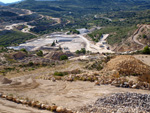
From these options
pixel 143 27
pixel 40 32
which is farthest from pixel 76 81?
pixel 40 32

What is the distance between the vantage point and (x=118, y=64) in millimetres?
18188

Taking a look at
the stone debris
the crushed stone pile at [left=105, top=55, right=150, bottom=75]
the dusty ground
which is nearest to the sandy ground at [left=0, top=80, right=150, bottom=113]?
the dusty ground

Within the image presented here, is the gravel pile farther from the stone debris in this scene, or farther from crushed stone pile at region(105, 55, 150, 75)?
crushed stone pile at region(105, 55, 150, 75)

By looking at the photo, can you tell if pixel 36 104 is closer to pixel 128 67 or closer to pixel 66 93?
pixel 66 93

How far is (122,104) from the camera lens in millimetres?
8742

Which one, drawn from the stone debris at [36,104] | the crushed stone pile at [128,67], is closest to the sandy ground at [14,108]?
the stone debris at [36,104]

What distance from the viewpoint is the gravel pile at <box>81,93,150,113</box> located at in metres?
8.08

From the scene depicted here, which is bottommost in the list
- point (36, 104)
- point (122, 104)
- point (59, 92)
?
point (59, 92)

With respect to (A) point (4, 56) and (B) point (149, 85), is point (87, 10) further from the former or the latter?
(B) point (149, 85)

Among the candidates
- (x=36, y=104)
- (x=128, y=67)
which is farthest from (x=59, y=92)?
(x=128, y=67)

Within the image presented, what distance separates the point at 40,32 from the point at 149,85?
8327cm

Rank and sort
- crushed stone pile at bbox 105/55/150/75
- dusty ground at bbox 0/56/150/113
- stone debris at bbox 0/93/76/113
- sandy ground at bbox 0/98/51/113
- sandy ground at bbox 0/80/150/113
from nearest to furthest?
stone debris at bbox 0/93/76/113 → sandy ground at bbox 0/98/51/113 → dusty ground at bbox 0/56/150/113 → sandy ground at bbox 0/80/150/113 → crushed stone pile at bbox 105/55/150/75

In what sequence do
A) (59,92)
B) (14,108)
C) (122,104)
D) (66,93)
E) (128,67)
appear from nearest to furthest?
1. (122,104)
2. (14,108)
3. (66,93)
4. (59,92)
5. (128,67)

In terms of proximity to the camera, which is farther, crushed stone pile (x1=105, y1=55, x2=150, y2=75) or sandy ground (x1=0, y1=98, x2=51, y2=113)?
crushed stone pile (x1=105, y1=55, x2=150, y2=75)
